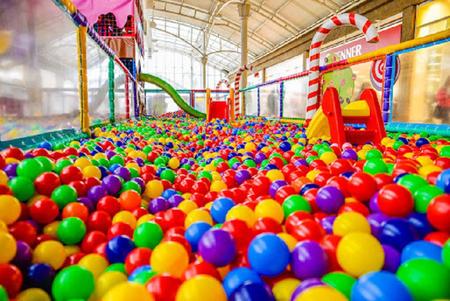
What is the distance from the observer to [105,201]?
1.45 metres

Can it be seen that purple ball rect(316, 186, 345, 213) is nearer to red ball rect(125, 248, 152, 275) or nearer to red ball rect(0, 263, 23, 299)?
red ball rect(125, 248, 152, 275)

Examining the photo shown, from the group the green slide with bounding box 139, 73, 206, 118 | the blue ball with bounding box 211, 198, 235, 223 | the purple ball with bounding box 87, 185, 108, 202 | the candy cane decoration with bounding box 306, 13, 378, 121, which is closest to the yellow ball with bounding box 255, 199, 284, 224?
the blue ball with bounding box 211, 198, 235, 223

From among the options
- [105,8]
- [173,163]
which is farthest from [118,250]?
[105,8]

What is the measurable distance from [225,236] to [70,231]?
0.58 metres

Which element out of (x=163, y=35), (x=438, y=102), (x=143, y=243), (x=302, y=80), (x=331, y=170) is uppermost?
(x=163, y=35)

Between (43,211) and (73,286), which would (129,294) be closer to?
(73,286)

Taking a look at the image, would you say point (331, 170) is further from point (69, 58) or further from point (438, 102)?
point (438, 102)

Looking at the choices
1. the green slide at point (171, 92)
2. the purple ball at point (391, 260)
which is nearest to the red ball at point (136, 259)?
the purple ball at point (391, 260)

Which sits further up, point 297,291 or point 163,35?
point 163,35

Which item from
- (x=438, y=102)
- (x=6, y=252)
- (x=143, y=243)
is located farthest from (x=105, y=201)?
(x=438, y=102)

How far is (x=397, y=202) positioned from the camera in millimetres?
1077

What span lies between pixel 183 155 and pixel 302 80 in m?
7.70

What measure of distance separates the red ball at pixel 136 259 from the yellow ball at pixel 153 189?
2.42ft

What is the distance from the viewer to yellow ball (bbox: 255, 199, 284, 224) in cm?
120
